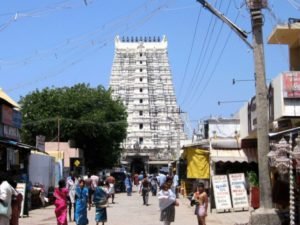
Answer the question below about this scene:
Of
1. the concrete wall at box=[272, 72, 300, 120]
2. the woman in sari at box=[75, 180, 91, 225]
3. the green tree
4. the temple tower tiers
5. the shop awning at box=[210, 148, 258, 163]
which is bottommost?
the woman in sari at box=[75, 180, 91, 225]

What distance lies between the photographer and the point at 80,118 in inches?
2185

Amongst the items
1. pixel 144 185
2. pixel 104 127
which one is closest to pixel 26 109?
pixel 104 127

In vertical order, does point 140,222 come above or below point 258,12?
below

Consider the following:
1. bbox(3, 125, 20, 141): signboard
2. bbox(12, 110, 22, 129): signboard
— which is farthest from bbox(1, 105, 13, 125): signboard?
bbox(12, 110, 22, 129): signboard

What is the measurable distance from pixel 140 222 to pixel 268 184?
621 cm

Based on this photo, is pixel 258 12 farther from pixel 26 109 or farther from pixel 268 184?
pixel 26 109

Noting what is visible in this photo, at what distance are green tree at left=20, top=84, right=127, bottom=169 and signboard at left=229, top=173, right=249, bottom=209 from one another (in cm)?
3252

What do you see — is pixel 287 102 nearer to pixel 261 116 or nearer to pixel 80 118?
pixel 261 116

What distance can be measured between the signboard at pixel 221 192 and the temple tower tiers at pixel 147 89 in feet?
247

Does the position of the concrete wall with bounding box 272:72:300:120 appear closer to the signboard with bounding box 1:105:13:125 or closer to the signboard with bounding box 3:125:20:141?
the signboard with bounding box 1:105:13:125

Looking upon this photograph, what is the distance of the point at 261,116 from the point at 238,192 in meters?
7.41

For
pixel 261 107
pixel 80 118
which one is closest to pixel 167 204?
pixel 261 107

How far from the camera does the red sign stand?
55.8 feet

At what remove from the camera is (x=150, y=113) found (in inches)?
4119
